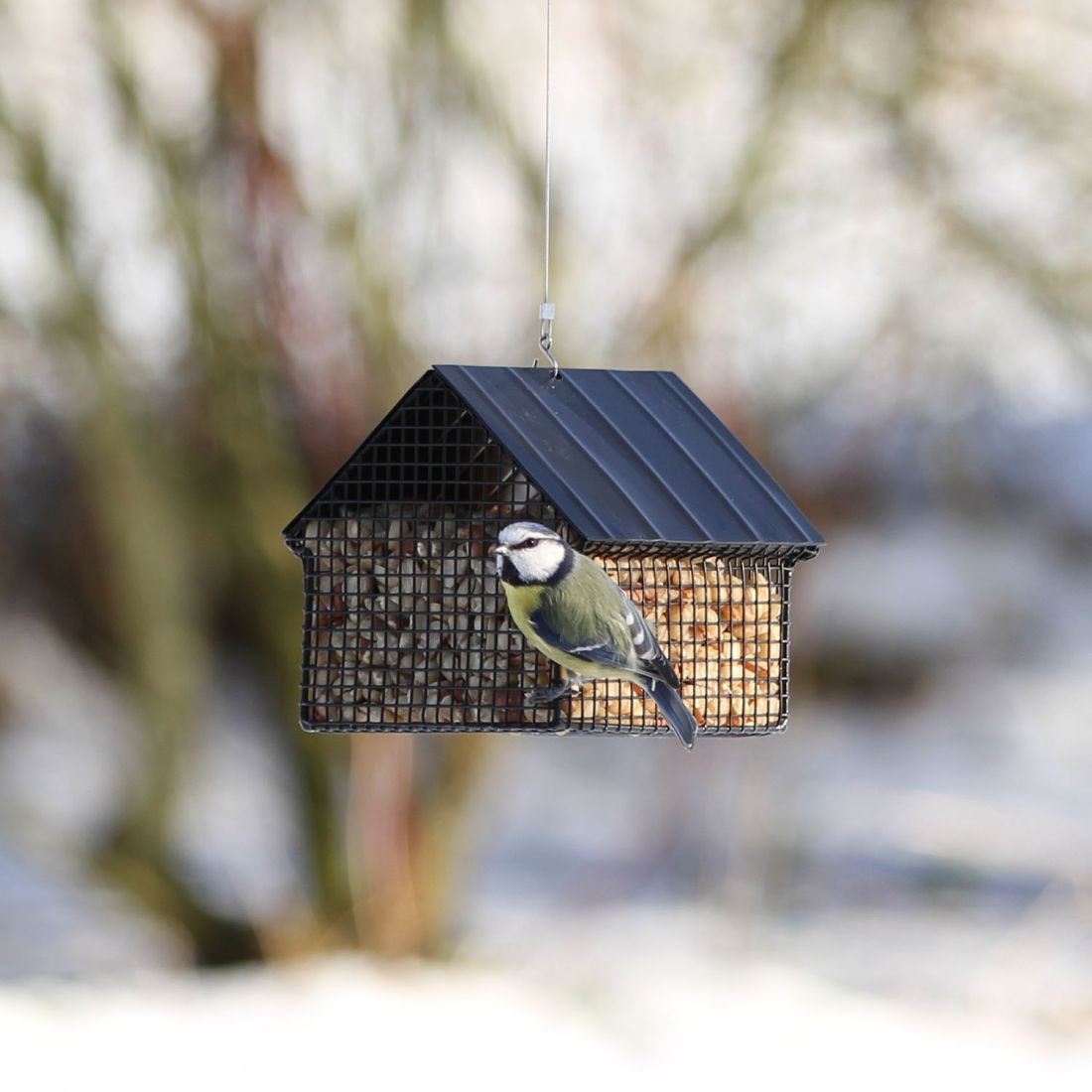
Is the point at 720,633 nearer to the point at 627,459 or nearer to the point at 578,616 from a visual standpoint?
the point at 627,459

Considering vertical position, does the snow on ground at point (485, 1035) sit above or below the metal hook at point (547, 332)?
below

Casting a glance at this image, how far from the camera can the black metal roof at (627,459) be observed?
10.9ft

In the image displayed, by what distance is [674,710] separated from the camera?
3.24 meters

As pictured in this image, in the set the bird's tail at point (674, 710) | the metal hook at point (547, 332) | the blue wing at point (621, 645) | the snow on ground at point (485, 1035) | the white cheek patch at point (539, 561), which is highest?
the metal hook at point (547, 332)

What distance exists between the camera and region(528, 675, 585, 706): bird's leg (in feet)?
11.2

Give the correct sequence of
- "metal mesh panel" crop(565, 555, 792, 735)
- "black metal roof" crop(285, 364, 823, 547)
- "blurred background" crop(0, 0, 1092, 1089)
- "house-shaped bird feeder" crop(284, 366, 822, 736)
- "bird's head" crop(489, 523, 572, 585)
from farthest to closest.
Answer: "blurred background" crop(0, 0, 1092, 1089) → "metal mesh panel" crop(565, 555, 792, 735) → "house-shaped bird feeder" crop(284, 366, 822, 736) → "black metal roof" crop(285, 364, 823, 547) → "bird's head" crop(489, 523, 572, 585)

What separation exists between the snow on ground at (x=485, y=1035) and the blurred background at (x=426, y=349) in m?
0.03

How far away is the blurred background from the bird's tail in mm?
4625

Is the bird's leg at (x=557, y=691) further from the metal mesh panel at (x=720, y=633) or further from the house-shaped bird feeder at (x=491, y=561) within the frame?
the metal mesh panel at (x=720, y=633)

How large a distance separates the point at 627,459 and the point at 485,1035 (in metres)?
5.35

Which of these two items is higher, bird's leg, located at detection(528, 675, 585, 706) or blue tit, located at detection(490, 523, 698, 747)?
blue tit, located at detection(490, 523, 698, 747)

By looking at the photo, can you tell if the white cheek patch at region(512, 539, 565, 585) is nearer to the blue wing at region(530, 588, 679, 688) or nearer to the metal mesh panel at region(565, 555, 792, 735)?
the blue wing at region(530, 588, 679, 688)

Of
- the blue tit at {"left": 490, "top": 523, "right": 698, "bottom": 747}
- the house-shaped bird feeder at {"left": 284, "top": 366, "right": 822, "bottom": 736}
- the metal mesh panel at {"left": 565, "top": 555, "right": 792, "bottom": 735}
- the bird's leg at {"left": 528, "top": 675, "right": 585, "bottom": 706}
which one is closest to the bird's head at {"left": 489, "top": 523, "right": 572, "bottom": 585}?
the blue tit at {"left": 490, "top": 523, "right": 698, "bottom": 747}

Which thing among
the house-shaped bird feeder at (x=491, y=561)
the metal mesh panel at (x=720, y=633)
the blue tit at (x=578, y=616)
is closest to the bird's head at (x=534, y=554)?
the blue tit at (x=578, y=616)
